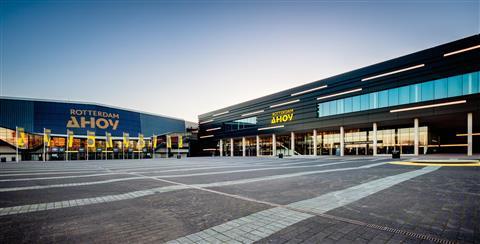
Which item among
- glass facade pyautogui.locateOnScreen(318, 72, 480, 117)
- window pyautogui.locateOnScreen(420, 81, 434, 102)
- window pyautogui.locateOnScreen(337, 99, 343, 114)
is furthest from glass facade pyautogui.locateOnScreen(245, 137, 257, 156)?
window pyautogui.locateOnScreen(420, 81, 434, 102)

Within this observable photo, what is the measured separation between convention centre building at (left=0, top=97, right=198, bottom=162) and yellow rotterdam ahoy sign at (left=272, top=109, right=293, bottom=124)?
2776 cm

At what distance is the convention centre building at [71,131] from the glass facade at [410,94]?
A: 1674 inches

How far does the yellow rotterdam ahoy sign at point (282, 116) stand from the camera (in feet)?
178

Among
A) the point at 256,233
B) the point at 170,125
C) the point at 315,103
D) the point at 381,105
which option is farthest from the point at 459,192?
the point at 170,125

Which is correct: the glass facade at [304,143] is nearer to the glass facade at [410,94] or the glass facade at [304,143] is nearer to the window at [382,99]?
the glass facade at [410,94]

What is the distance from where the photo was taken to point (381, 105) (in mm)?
38500

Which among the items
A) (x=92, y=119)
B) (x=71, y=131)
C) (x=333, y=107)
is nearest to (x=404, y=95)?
(x=333, y=107)

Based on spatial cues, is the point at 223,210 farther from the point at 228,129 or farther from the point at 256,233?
the point at 228,129

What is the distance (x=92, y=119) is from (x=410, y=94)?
79690 mm

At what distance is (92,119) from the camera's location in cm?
6394

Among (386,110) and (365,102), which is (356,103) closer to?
(365,102)

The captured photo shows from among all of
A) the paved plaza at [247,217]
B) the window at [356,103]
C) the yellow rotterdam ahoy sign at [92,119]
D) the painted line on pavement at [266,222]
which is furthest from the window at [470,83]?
the yellow rotterdam ahoy sign at [92,119]

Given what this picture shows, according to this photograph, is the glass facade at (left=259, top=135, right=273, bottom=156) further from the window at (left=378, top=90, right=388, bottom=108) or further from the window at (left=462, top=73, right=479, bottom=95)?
the window at (left=462, top=73, right=479, bottom=95)

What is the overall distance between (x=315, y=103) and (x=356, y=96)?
29.7ft
